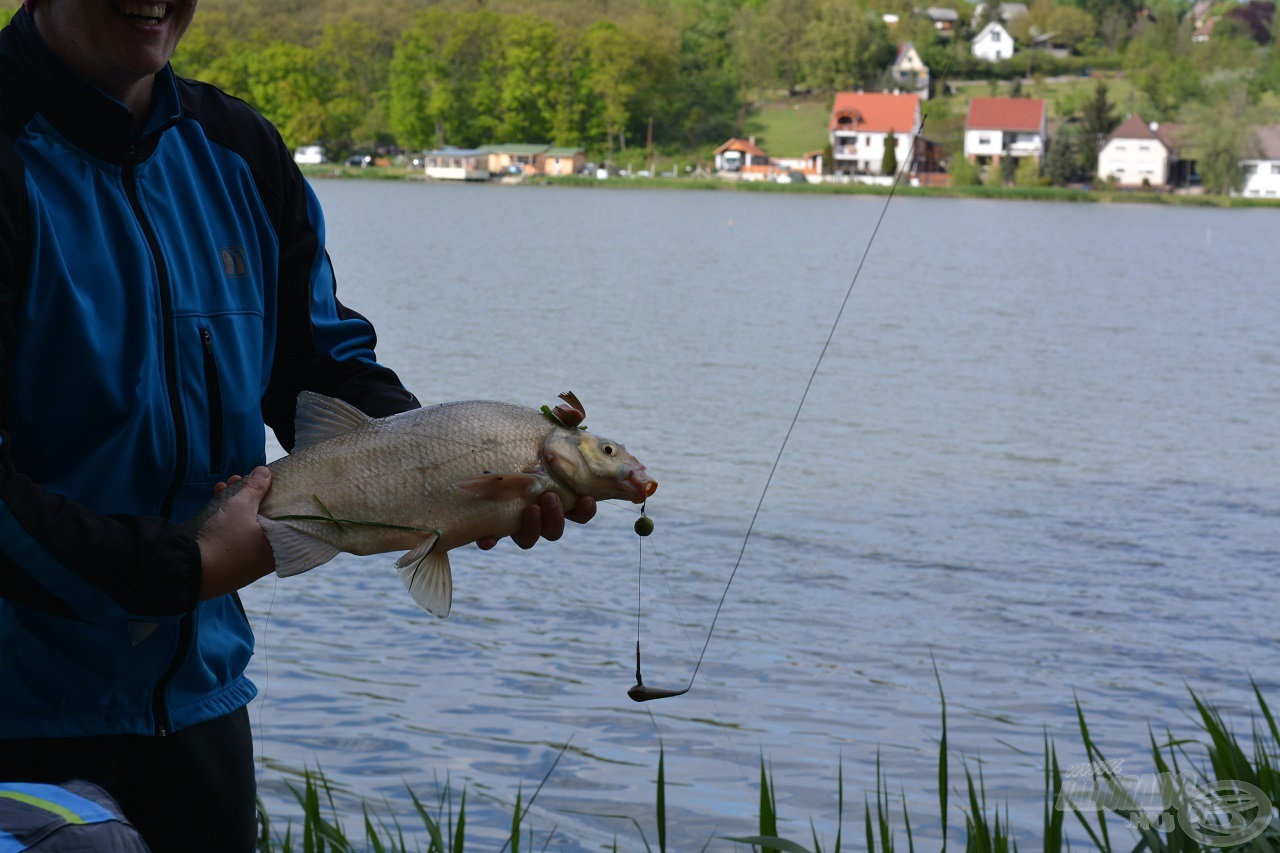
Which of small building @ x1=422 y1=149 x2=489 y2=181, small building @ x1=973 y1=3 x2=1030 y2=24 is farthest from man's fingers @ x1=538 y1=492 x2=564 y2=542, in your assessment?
small building @ x1=973 y1=3 x2=1030 y2=24

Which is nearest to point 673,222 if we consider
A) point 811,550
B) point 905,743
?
point 811,550

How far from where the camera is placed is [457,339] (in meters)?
22.7

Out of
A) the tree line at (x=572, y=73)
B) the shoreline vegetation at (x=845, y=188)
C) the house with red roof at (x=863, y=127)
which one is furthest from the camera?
the house with red roof at (x=863, y=127)

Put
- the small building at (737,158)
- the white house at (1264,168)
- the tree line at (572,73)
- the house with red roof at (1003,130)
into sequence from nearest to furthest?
the white house at (1264,168) < the tree line at (572,73) < the house with red roof at (1003,130) < the small building at (737,158)

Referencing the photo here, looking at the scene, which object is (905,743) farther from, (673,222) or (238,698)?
(673,222)

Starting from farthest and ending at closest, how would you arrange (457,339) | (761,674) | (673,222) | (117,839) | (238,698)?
(673,222) → (457,339) → (761,674) → (238,698) → (117,839)

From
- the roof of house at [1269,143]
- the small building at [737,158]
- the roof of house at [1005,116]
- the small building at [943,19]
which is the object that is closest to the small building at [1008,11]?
the small building at [943,19]

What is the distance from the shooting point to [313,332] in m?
2.84

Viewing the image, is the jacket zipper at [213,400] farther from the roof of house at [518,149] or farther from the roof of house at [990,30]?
the roof of house at [990,30]

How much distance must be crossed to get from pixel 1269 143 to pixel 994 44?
61.1 m

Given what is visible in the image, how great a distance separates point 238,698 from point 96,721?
0.30m

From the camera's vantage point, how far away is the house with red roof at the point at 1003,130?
113 meters

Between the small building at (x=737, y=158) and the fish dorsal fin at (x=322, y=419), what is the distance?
112 m

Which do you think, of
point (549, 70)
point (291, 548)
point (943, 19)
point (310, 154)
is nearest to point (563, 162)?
point (549, 70)
